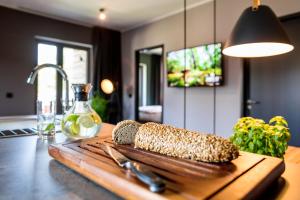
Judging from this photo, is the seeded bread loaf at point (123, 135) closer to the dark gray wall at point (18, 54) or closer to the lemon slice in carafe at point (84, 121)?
the lemon slice in carafe at point (84, 121)

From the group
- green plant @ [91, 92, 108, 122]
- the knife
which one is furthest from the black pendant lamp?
green plant @ [91, 92, 108, 122]

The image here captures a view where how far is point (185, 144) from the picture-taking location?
25.4 inches

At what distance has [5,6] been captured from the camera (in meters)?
3.65

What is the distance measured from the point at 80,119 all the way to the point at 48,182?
48 centimetres

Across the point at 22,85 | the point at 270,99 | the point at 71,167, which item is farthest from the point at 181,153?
the point at 22,85

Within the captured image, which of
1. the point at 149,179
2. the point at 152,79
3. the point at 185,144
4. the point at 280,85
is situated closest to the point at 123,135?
the point at 185,144

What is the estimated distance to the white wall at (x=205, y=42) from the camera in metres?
3.02

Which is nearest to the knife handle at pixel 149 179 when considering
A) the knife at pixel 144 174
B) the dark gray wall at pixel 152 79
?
the knife at pixel 144 174

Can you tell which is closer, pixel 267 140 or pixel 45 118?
pixel 267 140

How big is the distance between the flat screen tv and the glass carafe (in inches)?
97.0

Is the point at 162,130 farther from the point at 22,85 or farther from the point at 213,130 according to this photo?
the point at 22,85

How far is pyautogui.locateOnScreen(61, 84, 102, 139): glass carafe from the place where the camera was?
1050 millimetres

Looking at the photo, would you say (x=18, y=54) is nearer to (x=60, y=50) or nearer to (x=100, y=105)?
(x=60, y=50)

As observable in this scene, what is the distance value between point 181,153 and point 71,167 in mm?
Result: 328
